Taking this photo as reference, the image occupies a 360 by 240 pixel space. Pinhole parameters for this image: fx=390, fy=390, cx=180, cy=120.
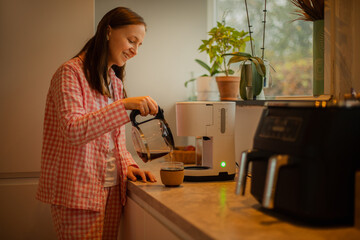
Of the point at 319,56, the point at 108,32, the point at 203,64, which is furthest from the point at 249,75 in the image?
the point at 108,32

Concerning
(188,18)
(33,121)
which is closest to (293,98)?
(188,18)

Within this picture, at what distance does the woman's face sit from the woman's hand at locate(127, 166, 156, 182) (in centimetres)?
44

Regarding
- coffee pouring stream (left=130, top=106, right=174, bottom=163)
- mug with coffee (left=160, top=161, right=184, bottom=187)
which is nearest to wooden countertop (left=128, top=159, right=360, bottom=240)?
mug with coffee (left=160, top=161, right=184, bottom=187)

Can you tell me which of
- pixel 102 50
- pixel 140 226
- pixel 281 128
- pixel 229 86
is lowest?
pixel 140 226

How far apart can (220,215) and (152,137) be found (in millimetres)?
565

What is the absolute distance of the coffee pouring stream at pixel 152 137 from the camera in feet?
4.75

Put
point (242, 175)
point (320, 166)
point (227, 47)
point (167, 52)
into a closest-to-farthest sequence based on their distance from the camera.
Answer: point (320, 166)
point (242, 175)
point (227, 47)
point (167, 52)

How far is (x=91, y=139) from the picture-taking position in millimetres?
1340

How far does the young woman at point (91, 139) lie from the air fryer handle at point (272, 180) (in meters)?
0.60

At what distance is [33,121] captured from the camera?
1893 millimetres

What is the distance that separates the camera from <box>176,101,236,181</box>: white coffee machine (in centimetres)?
153

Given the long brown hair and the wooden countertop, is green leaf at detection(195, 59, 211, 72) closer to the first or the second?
the long brown hair

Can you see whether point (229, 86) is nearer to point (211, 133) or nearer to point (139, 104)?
point (211, 133)

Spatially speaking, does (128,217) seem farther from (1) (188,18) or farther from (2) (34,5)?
(1) (188,18)
